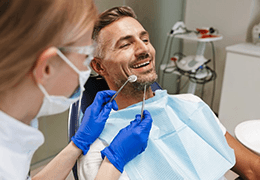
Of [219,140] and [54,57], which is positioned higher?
[54,57]

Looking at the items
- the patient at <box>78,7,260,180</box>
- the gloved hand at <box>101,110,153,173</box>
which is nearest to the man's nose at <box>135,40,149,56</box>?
the patient at <box>78,7,260,180</box>

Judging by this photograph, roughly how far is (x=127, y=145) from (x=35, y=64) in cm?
55

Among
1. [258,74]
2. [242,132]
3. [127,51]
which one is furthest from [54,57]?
[258,74]

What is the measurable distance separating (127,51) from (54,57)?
31.1 inches

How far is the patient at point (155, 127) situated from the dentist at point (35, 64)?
0.40 metres

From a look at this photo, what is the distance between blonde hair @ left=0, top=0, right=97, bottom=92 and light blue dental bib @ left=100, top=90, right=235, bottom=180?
0.67m

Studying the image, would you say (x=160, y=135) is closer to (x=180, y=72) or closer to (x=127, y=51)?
(x=127, y=51)

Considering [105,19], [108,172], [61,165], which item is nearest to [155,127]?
[108,172]

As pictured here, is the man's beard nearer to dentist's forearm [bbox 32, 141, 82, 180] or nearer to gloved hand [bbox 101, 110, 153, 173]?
gloved hand [bbox 101, 110, 153, 173]

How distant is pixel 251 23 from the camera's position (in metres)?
2.61

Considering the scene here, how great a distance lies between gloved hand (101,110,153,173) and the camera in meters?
0.95

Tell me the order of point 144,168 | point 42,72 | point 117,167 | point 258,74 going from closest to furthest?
point 42,72 < point 117,167 < point 144,168 < point 258,74

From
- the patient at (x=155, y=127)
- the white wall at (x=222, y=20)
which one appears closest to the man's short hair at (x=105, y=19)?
the patient at (x=155, y=127)

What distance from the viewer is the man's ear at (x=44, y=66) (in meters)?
0.52
